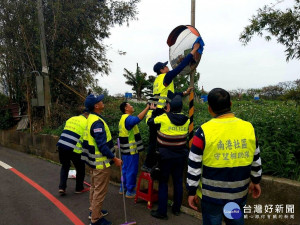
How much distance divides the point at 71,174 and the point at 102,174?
390 cm

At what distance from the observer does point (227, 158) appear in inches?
99.3

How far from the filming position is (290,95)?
14.4ft

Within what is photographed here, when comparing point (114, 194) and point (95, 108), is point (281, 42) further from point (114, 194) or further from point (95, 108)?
point (114, 194)

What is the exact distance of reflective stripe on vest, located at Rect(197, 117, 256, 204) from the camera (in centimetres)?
252

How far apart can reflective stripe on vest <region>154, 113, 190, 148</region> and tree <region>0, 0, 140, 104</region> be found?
8778mm

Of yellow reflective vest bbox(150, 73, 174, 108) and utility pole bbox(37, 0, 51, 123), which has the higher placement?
utility pole bbox(37, 0, 51, 123)

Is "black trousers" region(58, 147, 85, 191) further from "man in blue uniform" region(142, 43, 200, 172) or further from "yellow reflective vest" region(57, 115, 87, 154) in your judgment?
"man in blue uniform" region(142, 43, 200, 172)

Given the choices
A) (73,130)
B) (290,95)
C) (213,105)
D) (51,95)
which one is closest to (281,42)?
(290,95)

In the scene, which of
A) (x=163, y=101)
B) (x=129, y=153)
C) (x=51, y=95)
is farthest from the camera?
(x=51, y=95)

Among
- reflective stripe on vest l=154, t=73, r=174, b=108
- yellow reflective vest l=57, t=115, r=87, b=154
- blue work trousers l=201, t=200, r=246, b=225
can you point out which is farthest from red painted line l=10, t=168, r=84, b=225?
blue work trousers l=201, t=200, r=246, b=225

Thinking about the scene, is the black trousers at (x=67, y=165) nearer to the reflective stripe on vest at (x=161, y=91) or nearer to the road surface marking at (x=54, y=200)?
the road surface marking at (x=54, y=200)

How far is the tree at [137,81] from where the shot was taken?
26.0m

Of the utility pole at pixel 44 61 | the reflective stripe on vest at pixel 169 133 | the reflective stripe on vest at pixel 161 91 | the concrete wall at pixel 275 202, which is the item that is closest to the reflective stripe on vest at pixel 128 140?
the reflective stripe on vest at pixel 161 91

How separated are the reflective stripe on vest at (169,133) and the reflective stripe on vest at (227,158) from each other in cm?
173
